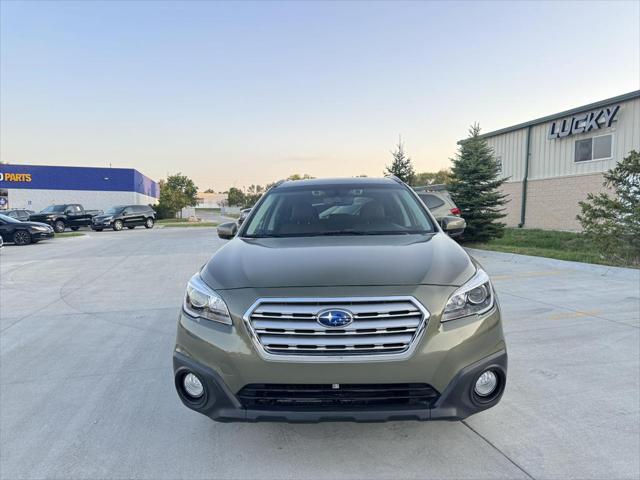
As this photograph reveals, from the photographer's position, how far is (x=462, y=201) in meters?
14.5

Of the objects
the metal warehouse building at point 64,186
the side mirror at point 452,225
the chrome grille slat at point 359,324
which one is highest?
the metal warehouse building at point 64,186

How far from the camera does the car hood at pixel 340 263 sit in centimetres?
246

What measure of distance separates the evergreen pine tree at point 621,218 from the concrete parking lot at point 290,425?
A: 4512mm

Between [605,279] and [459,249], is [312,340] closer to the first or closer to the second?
[459,249]

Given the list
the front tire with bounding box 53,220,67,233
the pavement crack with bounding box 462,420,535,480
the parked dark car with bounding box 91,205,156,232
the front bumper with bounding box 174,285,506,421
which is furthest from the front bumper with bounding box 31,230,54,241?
the pavement crack with bounding box 462,420,535,480

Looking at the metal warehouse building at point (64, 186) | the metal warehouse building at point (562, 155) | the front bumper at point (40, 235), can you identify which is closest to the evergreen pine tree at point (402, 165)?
the metal warehouse building at point (562, 155)

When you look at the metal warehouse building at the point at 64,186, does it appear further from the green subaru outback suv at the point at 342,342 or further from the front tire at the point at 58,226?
the green subaru outback suv at the point at 342,342

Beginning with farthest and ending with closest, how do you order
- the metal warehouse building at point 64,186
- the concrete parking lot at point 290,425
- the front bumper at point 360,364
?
the metal warehouse building at point 64,186
the concrete parking lot at point 290,425
the front bumper at point 360,364

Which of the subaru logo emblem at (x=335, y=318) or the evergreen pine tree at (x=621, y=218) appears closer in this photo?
the subaru logo emblem at (x=335, y=318)

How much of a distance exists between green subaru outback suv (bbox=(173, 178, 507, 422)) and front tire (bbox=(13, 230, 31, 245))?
1862 cm

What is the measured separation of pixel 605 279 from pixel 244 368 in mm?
8002

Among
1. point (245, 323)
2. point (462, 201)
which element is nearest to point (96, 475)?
point (245, 323)

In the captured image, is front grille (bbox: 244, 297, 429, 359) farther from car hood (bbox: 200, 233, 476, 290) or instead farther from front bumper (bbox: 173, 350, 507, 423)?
front bumper (bbox: 173, 350, 507, 423)

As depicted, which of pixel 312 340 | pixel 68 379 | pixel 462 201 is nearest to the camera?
pixel 312 340
